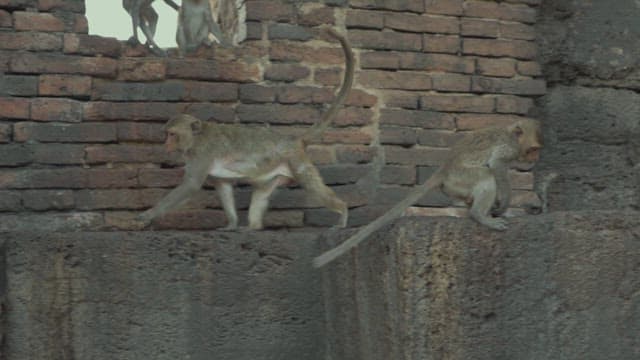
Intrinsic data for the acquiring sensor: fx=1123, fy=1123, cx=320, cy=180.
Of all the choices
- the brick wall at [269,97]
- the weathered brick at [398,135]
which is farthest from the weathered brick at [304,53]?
the weathered brick at [398,135]

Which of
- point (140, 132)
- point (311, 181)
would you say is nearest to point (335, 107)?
point (311, 181)

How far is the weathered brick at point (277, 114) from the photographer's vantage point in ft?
15.3

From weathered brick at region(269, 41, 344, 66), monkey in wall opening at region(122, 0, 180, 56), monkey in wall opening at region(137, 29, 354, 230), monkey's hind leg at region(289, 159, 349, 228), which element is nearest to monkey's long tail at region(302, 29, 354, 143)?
monkey in wall opening at region(137, 29, 354, 230)

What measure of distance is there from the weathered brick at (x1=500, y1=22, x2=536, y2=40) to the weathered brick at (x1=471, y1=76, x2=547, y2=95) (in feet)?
0.66

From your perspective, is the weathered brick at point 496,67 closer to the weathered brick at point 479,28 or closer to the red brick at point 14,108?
the weathered brick at point 479,28

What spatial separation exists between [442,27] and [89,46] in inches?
61.8

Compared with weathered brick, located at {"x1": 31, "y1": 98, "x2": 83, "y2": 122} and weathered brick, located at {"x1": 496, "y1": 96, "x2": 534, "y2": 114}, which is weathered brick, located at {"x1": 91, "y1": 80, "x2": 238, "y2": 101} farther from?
weathered brick, located at {"x1": 496, "y1": 96, "x2": 534, "y2": 114}

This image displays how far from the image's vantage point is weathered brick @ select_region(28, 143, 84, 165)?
436 cm

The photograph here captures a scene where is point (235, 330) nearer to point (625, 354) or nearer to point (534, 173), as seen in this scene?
point (625, 354)

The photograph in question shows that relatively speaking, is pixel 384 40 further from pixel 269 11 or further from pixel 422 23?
pixel 269 11

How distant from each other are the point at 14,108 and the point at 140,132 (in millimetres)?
493

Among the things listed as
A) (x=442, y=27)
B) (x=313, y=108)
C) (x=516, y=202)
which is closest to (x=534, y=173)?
(x=516, y=202)

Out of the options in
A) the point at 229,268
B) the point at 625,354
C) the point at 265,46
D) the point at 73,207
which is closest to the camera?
the point at 625,354

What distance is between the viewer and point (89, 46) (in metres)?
4.48
